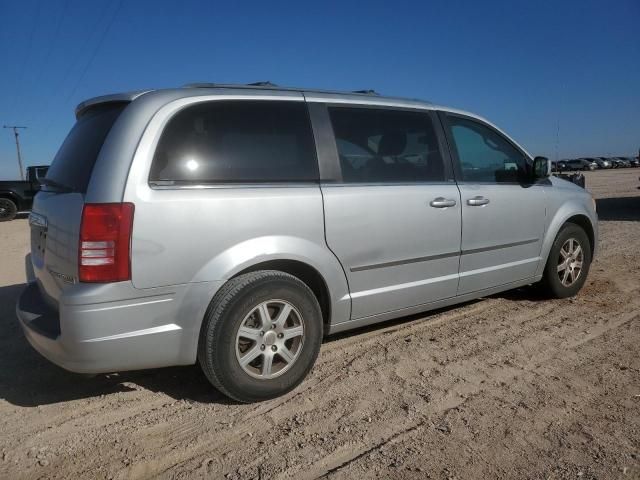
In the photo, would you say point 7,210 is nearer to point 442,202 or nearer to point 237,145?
point 237,145

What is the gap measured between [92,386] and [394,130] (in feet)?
8.88

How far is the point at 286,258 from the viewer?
306cm

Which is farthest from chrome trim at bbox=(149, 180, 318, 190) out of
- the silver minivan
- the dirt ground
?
the dirt ground

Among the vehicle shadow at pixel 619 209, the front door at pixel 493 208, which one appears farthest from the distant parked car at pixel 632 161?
the front door at pixel 493 208

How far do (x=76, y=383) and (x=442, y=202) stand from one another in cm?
280

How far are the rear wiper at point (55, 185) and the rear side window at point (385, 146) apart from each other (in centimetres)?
166

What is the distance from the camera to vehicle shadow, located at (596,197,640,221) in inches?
465

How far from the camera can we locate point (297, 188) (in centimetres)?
318

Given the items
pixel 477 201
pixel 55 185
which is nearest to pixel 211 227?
pixel 55 185

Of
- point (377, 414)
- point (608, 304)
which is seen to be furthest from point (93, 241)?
point (608, 304)

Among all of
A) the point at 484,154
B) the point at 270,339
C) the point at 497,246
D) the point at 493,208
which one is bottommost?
the point at 270,339

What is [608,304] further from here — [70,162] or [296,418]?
[70,162]

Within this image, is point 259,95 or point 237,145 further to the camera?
point 259,95

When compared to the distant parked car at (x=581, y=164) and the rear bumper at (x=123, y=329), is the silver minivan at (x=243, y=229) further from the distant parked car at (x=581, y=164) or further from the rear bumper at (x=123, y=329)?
the distant parked car at (x=581, y=164)
